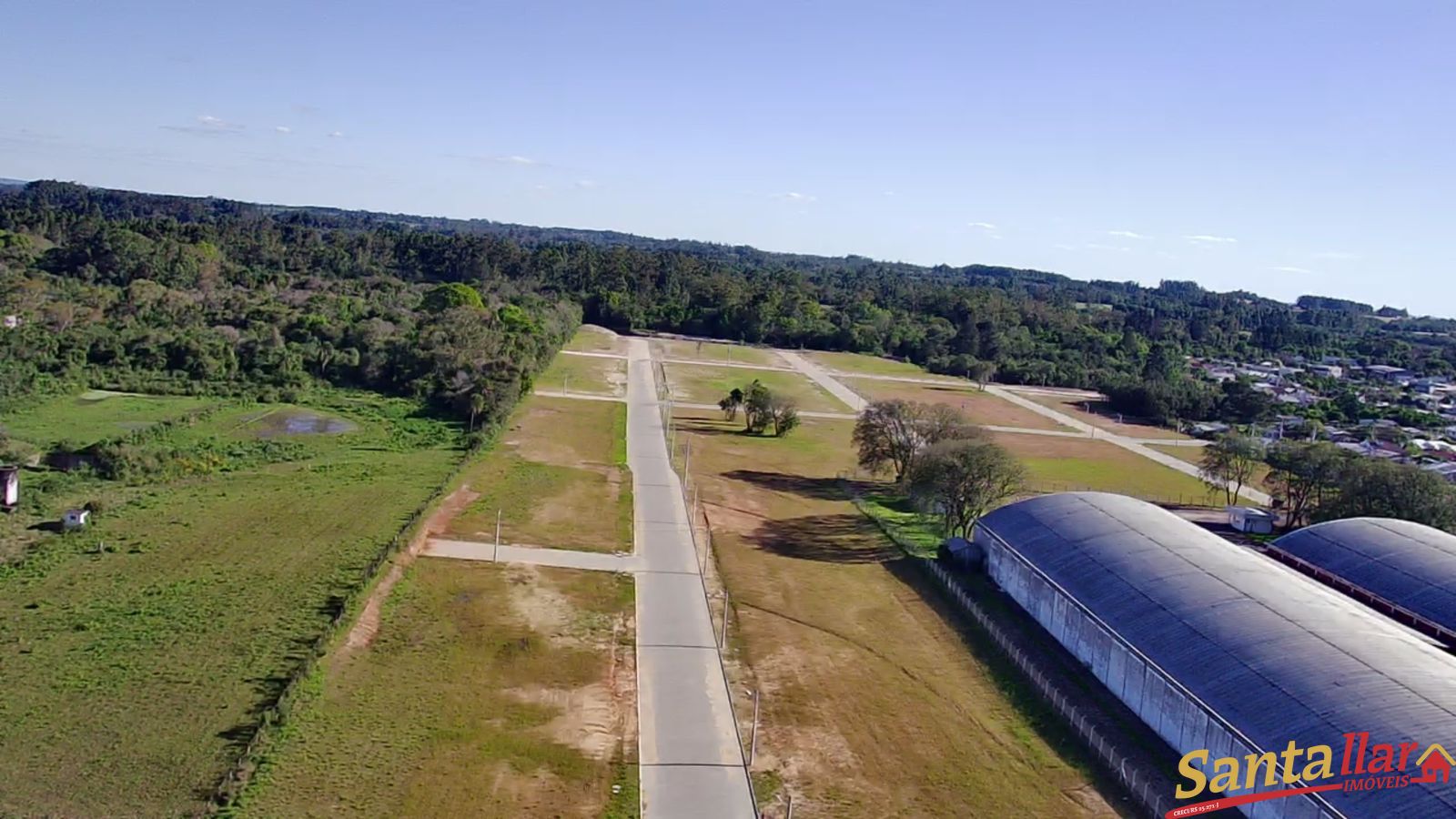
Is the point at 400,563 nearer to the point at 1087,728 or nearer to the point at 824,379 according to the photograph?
the point at 1087,728

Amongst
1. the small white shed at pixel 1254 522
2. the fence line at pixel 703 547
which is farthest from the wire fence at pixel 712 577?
the small white shed at pixel 1254 522

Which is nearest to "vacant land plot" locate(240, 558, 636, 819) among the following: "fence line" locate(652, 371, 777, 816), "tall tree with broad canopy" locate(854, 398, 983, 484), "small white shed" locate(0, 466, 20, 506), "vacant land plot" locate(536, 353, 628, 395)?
"fence line" locate(652, 371, 777, 816)

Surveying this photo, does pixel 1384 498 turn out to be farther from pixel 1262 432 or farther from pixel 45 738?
pixel 45 738

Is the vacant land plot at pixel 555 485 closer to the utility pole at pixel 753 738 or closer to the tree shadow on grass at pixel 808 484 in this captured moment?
the tree shadow on grass at pixel 808 484

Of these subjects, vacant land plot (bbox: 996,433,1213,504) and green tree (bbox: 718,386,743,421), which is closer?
vacant land plot (bbox: 996,433,1213,504)

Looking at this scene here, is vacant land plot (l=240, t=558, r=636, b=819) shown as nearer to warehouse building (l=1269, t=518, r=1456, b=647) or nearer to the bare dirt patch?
the bare dirt patch

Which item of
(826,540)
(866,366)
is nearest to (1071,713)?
(826,540)
